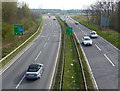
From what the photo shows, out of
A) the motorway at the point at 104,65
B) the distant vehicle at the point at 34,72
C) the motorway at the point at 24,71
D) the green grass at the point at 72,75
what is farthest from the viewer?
the distant vehicle at the point at 34,72

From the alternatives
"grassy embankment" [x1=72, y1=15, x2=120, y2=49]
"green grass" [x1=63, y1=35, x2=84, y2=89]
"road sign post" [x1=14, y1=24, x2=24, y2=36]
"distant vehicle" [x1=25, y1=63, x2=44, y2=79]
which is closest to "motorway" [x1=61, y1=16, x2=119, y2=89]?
"green grass" [x1=63, y1=35, x2=84, y2=89]

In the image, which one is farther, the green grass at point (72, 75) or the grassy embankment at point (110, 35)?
the grassy embankment at point (110, 35)

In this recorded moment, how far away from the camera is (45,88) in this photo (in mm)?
15461

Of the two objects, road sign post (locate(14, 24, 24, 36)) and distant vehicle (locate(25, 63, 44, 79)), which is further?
road sign post (locate(14, 24, 24, 36))

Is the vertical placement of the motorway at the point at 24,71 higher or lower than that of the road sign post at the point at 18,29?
lower

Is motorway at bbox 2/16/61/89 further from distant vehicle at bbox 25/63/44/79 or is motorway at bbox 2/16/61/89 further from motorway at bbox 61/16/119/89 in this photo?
motorway at bbox 61/16/119/89

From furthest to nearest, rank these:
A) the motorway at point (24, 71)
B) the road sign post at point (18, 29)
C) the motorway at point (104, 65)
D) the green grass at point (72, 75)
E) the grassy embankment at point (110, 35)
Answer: the grassy embankment at point (110, 35) → the road sign post at point (18, 29) → the motorway at point (104, 65) → the motorway at point (24, 71) → the green grass at point (72, 75)

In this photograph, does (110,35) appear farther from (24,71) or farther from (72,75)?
(24,71)

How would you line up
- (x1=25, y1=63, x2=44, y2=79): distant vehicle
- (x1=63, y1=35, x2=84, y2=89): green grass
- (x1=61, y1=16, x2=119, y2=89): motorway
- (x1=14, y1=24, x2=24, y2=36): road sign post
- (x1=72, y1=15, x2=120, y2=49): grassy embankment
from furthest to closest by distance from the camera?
(x1=72, y1=15, x2=120, y2=49): grassy embankment, (x1=14, y1=24, x2=24, y2=36): road sign post, (x1=25, y1=63, x2=44, y2=79): distant vehicle, (x1=61, y1=16, x2=119, y2=89): motorway, (x1=63, y1=35, x2=84, y2=89): green grass

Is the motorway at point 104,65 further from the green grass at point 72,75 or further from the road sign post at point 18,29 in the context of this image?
the road sign post at point 18,29

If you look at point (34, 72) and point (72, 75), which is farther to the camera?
point (72, 75)

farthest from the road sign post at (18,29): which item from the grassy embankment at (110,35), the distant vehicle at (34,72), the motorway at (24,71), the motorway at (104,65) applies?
the grassy embankment at (110,35)

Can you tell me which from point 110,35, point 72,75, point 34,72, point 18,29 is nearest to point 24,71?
point 34,72

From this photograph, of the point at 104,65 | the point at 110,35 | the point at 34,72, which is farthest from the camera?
the point at 110,35
